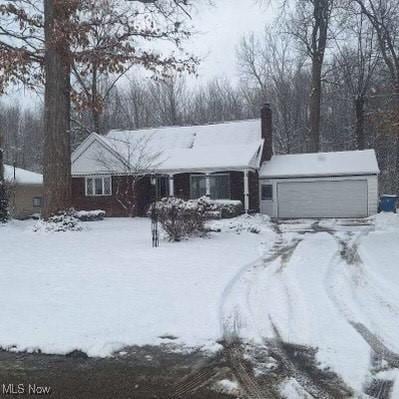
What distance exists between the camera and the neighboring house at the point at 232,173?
2675cm

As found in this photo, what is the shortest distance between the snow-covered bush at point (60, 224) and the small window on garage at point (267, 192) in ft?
44.4

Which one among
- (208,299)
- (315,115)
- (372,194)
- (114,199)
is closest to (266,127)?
(315,115)

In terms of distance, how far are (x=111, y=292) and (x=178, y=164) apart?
2033 cm

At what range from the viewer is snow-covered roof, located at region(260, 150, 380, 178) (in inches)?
1053

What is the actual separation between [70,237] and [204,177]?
43.8 ft

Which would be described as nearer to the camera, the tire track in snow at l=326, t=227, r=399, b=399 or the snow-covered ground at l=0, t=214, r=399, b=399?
the tire track in snow at l=326, t=227, r=399, b=399

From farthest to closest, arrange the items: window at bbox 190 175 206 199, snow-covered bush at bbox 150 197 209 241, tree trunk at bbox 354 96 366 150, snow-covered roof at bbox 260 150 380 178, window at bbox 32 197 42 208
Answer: window at bbox 32 197 42 208 < tree trunk at bbox 354 96 366 150 < window at bbox 190 175 206 199 < snow-covered roof at bbox 260 150 380 178 < snow-covered bush at bbox 150 197 209 241

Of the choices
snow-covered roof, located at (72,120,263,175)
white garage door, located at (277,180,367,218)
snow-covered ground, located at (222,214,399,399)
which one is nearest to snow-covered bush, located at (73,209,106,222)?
snow-covered roof, located at (72,120,263,175)

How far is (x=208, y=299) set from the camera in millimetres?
7465

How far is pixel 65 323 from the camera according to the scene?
6.31 meters

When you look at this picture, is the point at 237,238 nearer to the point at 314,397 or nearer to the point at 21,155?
the point at 314,397

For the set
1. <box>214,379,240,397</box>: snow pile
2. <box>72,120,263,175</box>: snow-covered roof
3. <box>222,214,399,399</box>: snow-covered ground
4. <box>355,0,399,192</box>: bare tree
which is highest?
<box>355,0,399,192</box>: bare tree

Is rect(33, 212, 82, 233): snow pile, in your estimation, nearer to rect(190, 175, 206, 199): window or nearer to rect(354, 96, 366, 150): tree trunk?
rect(190, 175, 206, 199): window

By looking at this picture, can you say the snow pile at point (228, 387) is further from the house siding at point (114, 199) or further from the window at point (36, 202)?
the window at point (36, 202)
